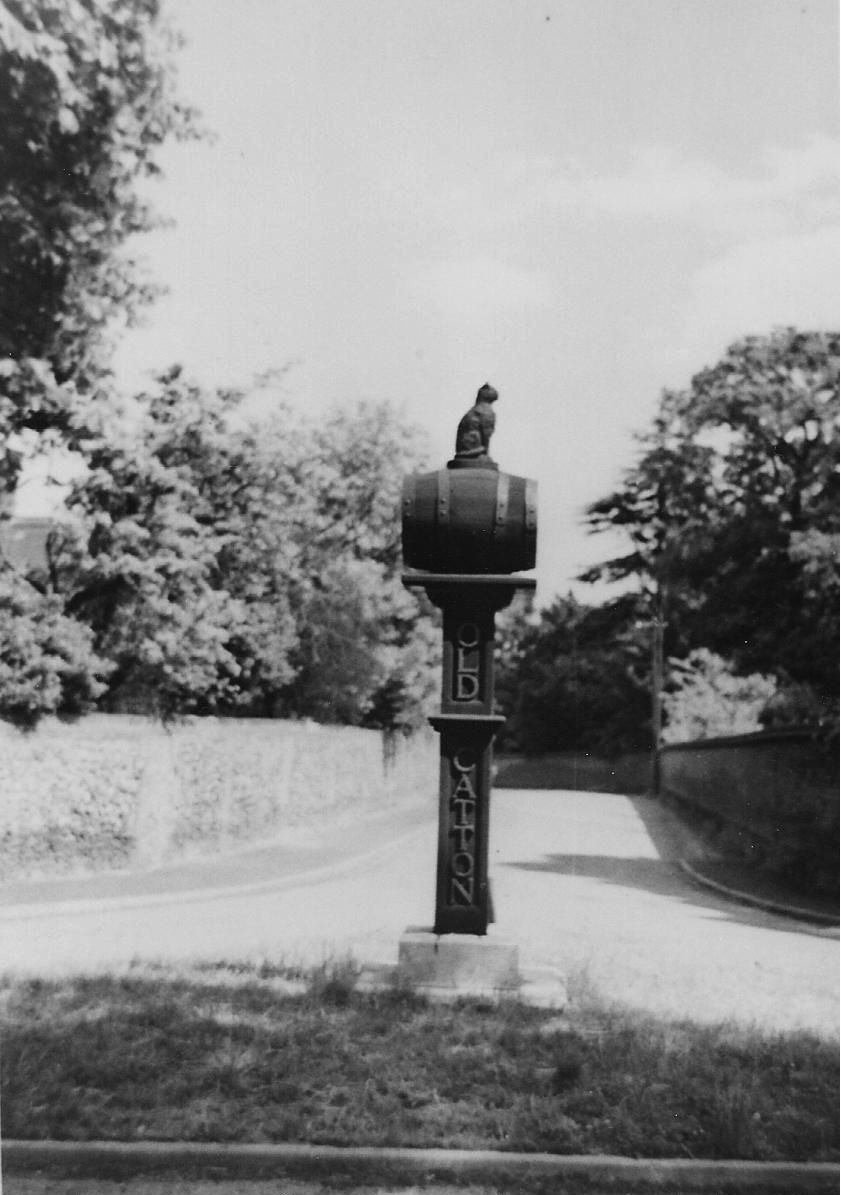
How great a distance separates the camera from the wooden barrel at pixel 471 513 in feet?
22.7

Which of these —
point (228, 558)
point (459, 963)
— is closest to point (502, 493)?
point (459, 963)

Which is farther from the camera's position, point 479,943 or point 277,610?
point 277,610

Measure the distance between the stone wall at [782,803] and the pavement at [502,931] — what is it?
1.18 meters

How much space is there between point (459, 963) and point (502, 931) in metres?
3.38

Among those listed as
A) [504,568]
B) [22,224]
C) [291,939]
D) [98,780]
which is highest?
[22,224]

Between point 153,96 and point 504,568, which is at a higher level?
point 153,96

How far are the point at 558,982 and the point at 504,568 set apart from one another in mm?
2658

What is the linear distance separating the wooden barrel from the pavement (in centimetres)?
280

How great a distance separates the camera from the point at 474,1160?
447 cm

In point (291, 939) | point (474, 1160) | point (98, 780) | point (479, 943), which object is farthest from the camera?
point (98, 780)

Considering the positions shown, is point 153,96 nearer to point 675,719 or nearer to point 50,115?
point 50,115

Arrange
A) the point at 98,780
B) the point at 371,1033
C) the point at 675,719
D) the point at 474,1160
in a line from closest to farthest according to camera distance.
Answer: the point at 474,1160 < the point at 371,1033 < the point at 98,780 < the point at 675,719

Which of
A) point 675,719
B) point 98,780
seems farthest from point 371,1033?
point 675,719

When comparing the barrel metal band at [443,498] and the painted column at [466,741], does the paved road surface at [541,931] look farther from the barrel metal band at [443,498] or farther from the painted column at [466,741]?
the barrel metal band at [443,498]
